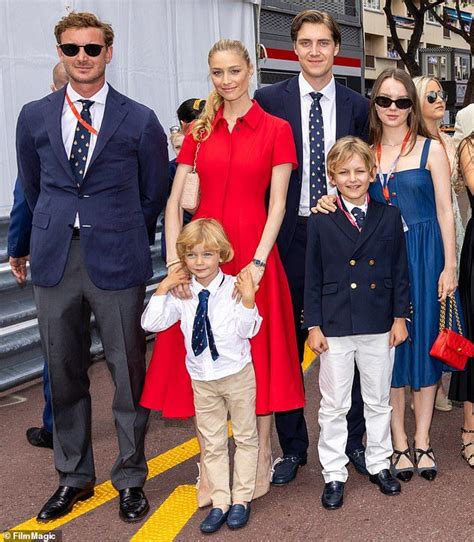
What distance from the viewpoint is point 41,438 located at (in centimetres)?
480

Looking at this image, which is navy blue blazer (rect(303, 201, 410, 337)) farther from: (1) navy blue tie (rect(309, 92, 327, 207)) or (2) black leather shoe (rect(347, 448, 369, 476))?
(2) black leather shoe (rect(347, 448, 369, 476))

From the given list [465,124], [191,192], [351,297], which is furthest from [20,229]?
[465,124]

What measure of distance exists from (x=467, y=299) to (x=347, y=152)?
1126 millimetres

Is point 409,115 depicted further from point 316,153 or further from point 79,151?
point 79,151

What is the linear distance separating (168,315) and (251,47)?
13.9 feet

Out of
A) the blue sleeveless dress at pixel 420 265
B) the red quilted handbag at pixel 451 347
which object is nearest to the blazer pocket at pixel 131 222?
the blue sleeveless dress at pixel 420 265

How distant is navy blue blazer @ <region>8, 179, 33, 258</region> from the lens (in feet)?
13.6

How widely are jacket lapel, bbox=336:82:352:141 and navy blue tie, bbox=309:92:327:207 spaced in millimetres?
85

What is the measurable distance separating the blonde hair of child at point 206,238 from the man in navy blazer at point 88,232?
0.33m

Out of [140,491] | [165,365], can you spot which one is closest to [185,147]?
[165,365]

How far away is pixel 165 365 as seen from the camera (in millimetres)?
3805

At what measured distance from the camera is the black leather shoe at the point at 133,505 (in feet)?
12.2

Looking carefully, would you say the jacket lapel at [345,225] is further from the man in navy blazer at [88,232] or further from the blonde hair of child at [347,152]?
the man in navy blazer at [88,232]
